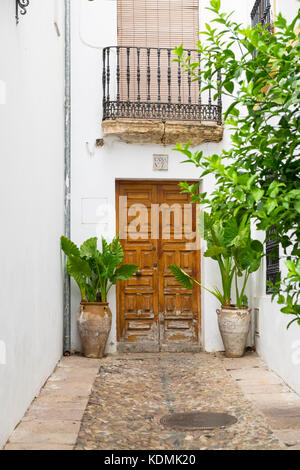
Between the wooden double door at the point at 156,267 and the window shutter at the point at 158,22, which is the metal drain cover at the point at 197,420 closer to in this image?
the wooden double door at the point at 156,267

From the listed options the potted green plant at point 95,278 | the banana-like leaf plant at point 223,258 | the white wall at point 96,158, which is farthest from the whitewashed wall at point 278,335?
the potted green plant at point 95,278

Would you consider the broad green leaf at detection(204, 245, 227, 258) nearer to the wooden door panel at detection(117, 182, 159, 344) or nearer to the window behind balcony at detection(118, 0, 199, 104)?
the wooden door panel at detection(117, 182, 159, 344)

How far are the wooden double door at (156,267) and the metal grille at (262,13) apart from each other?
2.36 metres

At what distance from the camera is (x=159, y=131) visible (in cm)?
712

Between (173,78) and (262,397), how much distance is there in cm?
457

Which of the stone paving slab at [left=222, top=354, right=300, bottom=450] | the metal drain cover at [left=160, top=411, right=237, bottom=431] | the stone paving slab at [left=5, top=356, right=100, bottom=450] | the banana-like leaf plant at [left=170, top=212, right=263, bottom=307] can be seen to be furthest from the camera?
the banana-like leaf plant at [left=170, top=212, right=263, bottom=307]

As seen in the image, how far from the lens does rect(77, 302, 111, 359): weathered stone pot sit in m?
6.62

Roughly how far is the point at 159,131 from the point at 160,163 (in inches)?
17.7

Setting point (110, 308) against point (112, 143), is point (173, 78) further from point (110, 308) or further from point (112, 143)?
point (110, 308)

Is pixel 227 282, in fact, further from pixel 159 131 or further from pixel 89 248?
pixel 159 131

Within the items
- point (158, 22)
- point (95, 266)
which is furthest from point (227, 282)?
point (158, 22)

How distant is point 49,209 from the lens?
19.2 feet

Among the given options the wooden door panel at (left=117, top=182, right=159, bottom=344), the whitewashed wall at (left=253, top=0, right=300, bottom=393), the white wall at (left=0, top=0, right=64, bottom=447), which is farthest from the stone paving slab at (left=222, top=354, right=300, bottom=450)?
the white wall at (left=0, top=0, right=64, bottom=447)

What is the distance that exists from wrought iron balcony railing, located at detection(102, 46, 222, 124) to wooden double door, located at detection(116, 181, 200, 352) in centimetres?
96
